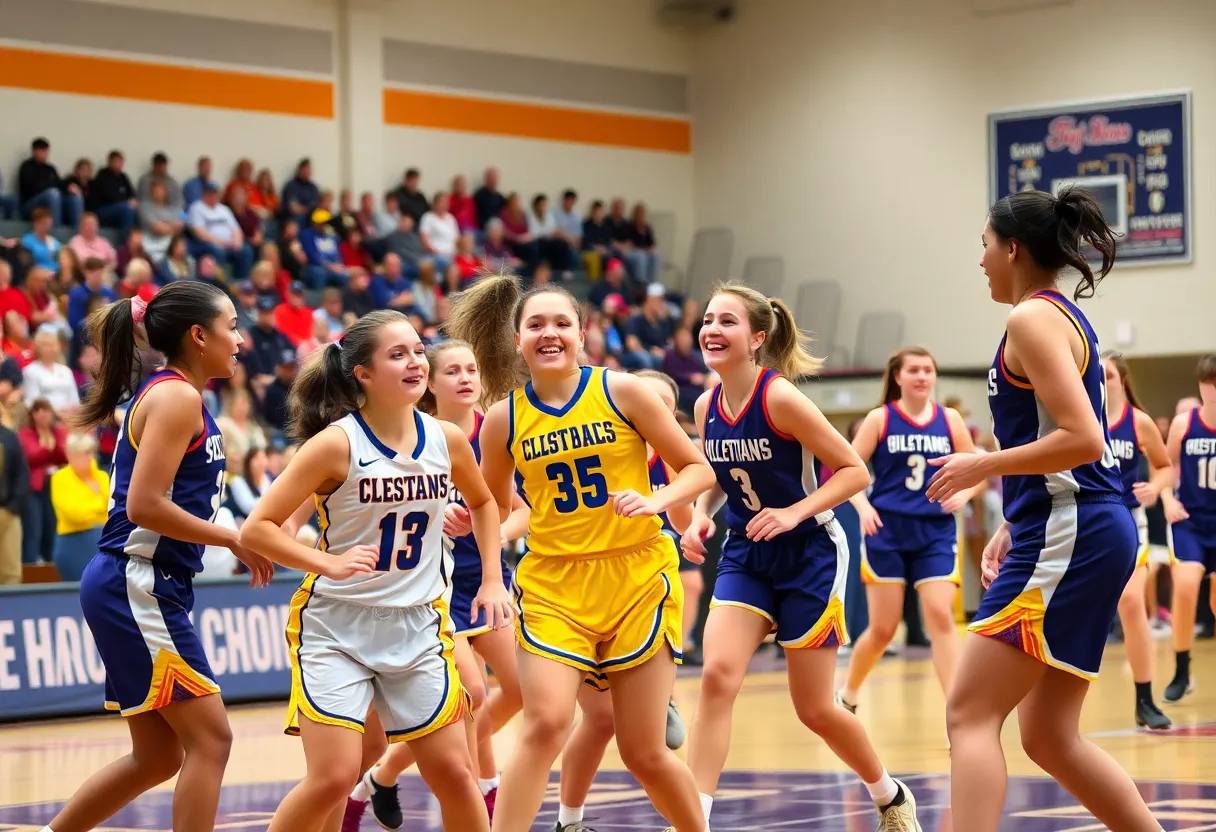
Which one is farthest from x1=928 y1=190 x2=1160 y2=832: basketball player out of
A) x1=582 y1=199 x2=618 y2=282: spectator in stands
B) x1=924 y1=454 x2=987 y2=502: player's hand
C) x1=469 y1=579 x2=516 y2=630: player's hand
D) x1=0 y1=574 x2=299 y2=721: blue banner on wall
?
x1=582 y1=199 x2=618 y2=282: spectator in stands

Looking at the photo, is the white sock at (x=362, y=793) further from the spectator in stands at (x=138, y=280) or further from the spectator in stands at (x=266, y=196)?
the spectator in stands at (x=266, y=196)

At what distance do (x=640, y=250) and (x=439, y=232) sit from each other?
3364 millimetres

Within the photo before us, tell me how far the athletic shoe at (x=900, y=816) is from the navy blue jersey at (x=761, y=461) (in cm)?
95

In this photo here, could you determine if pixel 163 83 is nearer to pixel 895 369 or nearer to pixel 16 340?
pixel 16 340

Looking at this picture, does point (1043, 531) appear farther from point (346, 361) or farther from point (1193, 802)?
point (1193, 802)

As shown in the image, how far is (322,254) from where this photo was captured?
18.7 metres

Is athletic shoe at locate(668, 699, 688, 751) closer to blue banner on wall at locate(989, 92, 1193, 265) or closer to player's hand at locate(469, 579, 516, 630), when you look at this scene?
player's hand at locate(469, 579, 516, 630)

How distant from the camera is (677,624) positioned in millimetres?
5070

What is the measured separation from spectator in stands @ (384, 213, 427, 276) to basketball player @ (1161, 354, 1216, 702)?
10.9 meters

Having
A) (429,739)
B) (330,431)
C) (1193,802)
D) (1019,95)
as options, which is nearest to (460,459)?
(330,431)

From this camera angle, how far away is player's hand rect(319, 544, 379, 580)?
4477 millimetres

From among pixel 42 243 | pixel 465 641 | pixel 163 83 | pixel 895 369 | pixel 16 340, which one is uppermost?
pixel 163 83

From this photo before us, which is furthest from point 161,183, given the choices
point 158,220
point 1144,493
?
point 1144,493

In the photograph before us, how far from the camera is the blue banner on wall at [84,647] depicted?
10.4m
